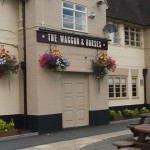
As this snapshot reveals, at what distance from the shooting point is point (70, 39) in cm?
1773

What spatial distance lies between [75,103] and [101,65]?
2.16m

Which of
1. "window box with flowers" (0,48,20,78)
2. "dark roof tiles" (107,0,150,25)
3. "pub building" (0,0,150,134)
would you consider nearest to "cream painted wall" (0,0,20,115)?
"pub building" (0,0,150,134)

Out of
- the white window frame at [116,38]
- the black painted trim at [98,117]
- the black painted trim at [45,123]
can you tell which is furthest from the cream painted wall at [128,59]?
the black painted trim at [45,123]

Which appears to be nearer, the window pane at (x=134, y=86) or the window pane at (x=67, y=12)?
the window pane at (x=67, y=12)

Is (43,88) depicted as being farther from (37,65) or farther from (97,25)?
(97,25)

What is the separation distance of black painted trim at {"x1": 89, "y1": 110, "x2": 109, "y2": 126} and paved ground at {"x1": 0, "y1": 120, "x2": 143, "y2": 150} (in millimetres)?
999

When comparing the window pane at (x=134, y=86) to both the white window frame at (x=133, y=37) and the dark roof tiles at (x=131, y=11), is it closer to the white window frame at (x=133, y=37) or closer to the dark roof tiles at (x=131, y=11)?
the white window frame at (x=133, y=37)

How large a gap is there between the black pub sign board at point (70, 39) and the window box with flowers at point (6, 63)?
1.36 metres

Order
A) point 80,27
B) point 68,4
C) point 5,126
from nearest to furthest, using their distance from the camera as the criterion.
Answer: point 5,126, point 68,4, point 80,27

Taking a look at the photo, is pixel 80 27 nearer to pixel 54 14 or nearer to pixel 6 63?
pixel 54 14

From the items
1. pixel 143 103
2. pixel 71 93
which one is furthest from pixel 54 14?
pixel 143 103

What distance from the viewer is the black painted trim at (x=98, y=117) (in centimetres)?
1886

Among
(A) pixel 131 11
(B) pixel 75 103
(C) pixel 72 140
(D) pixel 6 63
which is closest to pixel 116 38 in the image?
(A) pixel 131 11

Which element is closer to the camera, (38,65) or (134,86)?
(38,65)
